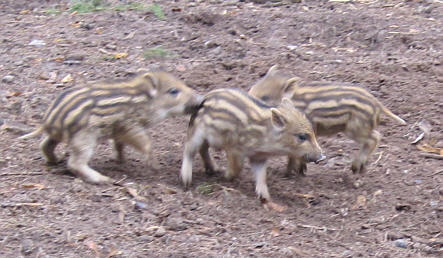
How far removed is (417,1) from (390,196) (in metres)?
5.79

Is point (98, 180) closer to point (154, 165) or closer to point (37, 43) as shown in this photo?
point (154, 165)

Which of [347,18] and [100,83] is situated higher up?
[100,83]

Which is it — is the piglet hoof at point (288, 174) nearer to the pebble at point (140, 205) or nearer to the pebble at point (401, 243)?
the pebble at point (401, 243)

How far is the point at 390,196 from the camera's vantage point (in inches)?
274

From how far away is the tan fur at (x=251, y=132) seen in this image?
6832 millimetres

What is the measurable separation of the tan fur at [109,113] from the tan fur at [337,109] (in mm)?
856

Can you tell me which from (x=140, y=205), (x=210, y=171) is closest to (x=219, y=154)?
(x=210, y=171)

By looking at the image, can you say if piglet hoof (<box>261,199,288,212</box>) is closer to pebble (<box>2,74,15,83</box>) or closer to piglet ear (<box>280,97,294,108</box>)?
piglet ear (<box>280,97,294,108</box>)

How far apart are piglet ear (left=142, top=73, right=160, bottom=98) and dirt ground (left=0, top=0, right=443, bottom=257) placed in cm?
66

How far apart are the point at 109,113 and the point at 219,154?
4.81 ft

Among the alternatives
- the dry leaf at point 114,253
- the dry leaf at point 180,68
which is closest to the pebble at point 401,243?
the dry leaf at point 114,253

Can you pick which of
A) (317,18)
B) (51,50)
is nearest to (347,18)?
(317,18)

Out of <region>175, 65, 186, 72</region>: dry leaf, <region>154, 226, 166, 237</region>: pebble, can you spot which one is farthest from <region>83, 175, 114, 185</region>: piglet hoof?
<region>175, 65, 186, 72</region>: dry leaf

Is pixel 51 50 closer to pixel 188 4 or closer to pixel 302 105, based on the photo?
pixel 188 4
